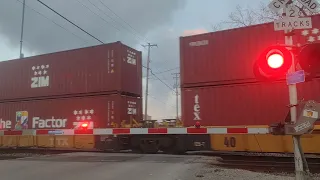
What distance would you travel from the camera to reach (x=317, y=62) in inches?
151

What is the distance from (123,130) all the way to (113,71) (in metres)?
2.30

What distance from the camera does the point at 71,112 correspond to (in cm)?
1198

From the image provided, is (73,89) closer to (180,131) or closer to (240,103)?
(180,131)

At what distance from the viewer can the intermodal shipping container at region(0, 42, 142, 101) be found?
1149 centimetres

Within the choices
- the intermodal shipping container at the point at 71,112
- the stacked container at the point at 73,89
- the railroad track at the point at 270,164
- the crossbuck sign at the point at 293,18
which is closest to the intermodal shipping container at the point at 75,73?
the stacked container at the point at 73,89

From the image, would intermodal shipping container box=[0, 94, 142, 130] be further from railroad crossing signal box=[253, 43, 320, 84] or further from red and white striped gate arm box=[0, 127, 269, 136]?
railroad crossing signal box=[253, 43, 320, 84]

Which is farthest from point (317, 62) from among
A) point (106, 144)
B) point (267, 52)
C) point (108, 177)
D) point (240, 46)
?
point (106, 144)

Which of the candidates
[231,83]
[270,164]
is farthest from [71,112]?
[270,164]

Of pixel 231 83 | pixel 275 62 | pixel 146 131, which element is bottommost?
pixel 146 131

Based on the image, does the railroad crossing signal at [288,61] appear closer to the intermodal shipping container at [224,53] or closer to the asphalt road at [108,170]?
the asphalt road at [108,170]

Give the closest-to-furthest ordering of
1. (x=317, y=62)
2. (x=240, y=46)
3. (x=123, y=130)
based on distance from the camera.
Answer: (x=317, y=62) < (x=240, y=46) < (x=123, y=130)

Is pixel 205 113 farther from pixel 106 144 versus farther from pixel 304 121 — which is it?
pixel 304 121

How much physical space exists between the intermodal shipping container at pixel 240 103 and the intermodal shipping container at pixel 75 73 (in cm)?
290

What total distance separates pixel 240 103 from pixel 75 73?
6.42 m
